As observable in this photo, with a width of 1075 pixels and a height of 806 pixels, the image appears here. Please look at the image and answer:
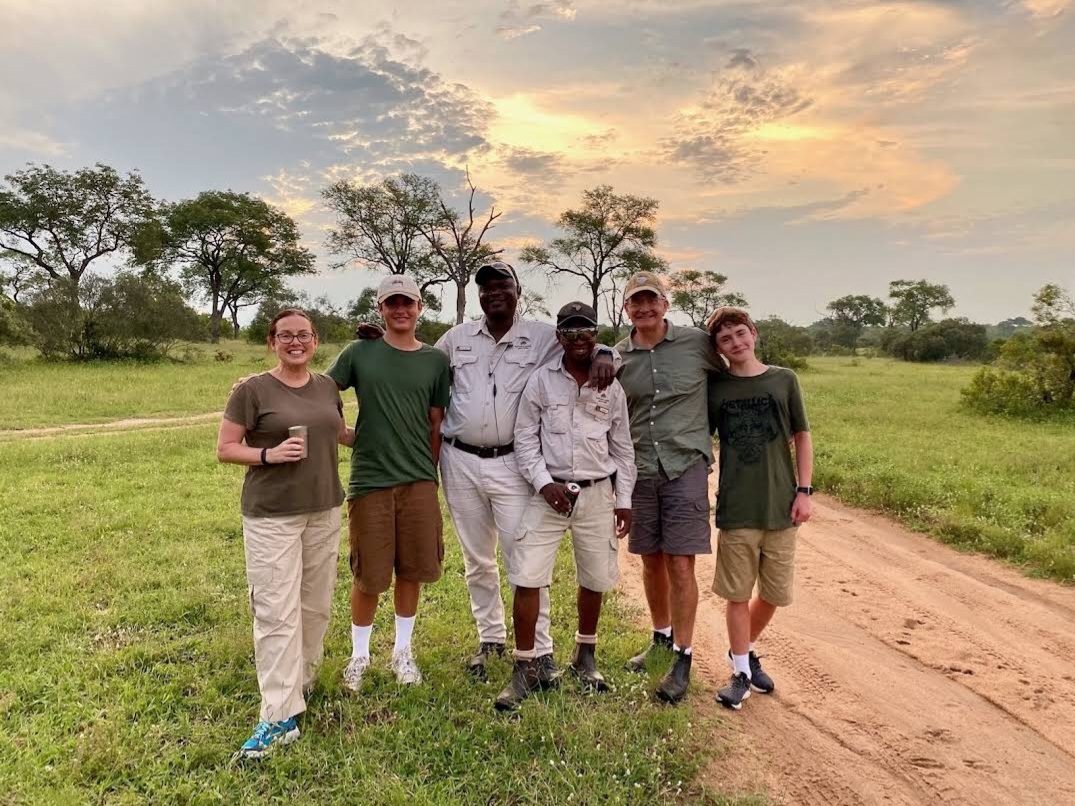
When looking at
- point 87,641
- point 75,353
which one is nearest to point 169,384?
point 75,353

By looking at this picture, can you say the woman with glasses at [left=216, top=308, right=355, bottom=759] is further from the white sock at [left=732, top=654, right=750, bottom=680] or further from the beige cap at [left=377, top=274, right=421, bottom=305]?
the white sock at [left=732, top=654, right=750, bottom=680]

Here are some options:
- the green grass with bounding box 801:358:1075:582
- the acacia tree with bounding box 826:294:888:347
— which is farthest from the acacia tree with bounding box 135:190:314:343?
the acacia tree with bounding box 826:294:888:347

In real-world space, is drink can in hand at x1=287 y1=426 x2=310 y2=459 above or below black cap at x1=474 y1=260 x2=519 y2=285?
below

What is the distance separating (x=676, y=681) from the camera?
3.90 m

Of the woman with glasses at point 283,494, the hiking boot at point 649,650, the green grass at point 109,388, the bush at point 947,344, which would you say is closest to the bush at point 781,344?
the bush at point 947,344

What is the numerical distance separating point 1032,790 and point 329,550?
354 cm

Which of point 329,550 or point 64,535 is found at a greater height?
point 329,550

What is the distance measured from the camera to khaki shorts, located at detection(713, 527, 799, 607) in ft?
12.6

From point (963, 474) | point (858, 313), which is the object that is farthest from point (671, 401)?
point (858, 313)

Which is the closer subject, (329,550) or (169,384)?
(329,550)

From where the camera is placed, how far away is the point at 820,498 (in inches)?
352

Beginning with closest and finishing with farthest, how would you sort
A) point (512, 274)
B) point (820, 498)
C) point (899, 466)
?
point (512, 274), point (820, 498), point (899, 466)

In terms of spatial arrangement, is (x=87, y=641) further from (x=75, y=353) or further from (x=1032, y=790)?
(x=75, y=353)

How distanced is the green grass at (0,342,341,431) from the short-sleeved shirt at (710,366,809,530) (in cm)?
1452
